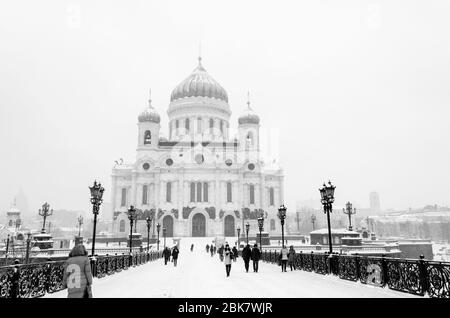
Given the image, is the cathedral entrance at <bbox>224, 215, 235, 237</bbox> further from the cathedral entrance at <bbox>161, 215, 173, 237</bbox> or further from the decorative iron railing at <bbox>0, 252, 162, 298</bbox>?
the decorative iron railing at <bbox>0, 252, 162, 298</bbox>

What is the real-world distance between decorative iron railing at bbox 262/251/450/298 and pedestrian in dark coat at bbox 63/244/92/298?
8.42m

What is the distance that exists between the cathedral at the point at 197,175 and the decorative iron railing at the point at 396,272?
39.3 meters

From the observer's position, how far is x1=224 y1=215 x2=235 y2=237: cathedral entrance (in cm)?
5428

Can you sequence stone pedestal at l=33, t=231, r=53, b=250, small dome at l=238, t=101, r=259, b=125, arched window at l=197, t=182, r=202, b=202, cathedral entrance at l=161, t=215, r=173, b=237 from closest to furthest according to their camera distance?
stone pedestal at l=33, t=231, r=53, b=250
cathedral entrance at l=161, t=215, r=173, b=237
arched window at l=197, t=182, r=202, b=202
small dome at l=238, t=101, r=259, b=125

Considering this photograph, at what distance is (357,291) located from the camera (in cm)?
1059

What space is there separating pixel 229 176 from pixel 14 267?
47975 millimetres

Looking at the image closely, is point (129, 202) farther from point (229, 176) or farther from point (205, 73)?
point (205, 73)

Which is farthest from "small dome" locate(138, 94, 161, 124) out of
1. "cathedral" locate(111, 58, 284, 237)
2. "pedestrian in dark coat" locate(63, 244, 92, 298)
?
"pedestrian in dark coat" locate(63, 244, 92, 298)

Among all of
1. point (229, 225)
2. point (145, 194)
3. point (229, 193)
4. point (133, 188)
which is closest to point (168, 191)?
point (145, 194)

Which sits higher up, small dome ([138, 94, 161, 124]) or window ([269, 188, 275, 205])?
small dome ([138, 94, 161, 124])

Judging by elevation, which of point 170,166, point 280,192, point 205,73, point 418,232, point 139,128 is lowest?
point 418,232

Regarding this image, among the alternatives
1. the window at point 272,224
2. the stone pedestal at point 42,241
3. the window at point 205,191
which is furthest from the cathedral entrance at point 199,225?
the stone pedestal at point 42,241

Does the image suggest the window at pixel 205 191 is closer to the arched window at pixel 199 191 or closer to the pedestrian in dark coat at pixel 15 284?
the arched window at pixel 199 191
